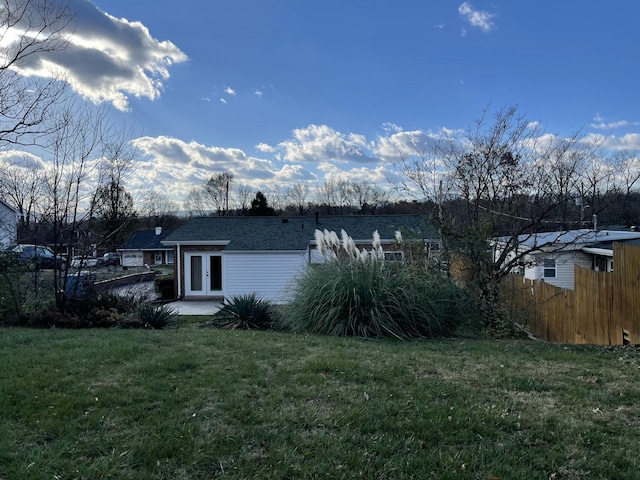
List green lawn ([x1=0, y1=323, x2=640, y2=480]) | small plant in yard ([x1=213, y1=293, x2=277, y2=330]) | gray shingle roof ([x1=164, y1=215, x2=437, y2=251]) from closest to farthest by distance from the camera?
green lawn ([x1=0, y1=323, x2=640, y2=480]) < small plant in yard ([x1=213, y1=293, x2=277, y2=330]) < gray shingle roof ([x1=164, y1=215, x2=437, y2=251])

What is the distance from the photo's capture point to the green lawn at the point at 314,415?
2389mm

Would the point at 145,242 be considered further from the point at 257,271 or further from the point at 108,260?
the point at 257,271

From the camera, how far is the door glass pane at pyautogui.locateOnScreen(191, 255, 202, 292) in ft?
59.7

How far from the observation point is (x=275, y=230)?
18828 mm

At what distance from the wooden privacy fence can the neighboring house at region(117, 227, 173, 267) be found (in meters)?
35.7

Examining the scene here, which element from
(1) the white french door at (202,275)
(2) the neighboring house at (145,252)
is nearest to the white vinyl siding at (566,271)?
(1) the white french door at (202,275)

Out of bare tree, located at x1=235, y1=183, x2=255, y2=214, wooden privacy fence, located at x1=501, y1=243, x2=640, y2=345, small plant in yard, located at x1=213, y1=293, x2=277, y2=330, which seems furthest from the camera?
bare tree, located at x1=235, y1=183, x2=255, y2=214

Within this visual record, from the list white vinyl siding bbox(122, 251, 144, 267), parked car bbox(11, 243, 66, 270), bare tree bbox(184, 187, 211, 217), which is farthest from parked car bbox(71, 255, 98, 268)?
bare tree bbox(184, 187, 211, 217)

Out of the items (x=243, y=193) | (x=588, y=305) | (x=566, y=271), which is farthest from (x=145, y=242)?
(x=588, y=305)

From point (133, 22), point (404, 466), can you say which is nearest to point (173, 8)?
point (133, 22)

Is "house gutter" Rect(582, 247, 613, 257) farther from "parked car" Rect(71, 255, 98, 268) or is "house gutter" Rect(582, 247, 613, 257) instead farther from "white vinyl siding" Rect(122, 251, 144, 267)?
"white vinyl siding" Rect(122, 251, 144, 267)

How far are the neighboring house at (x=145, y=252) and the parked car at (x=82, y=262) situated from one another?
30.3 meters

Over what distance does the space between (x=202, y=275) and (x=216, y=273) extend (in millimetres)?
597

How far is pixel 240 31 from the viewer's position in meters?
10.2
